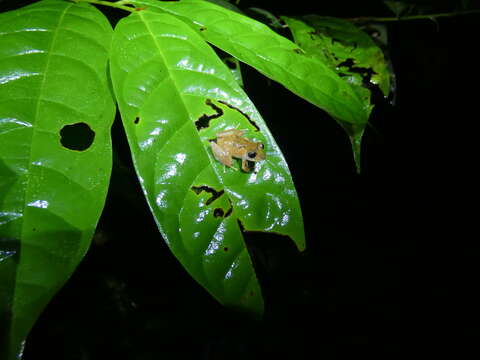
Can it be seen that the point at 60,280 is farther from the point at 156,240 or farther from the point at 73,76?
the point at 156,240

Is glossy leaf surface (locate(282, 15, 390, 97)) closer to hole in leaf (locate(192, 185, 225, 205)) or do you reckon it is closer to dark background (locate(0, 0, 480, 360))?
dark background (locate(0, 0, 480, 360))

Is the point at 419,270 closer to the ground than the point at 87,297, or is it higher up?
closer to the ground

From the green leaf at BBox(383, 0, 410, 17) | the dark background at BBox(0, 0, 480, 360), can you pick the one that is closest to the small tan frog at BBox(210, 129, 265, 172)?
the dark background at BBox(0, 0, 480, 360)

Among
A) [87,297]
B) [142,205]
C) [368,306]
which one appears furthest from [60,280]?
[368,306]

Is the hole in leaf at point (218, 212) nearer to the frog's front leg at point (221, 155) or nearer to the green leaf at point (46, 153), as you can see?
the frog's front leg at point (221, 155)

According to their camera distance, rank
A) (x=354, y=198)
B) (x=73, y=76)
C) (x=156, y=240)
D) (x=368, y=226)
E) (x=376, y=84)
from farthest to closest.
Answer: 1. (x=368, y=226)
2. (x=354, y=198)
3. (x=156, y=240)
4. (x=376, y=84)
5. (x=73, y=76)

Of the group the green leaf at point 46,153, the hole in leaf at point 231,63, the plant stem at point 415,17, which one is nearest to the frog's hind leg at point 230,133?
the green leaf at point 46,153
